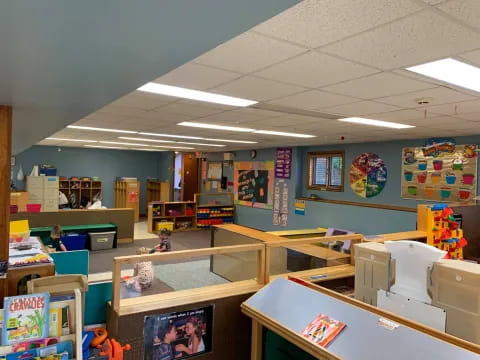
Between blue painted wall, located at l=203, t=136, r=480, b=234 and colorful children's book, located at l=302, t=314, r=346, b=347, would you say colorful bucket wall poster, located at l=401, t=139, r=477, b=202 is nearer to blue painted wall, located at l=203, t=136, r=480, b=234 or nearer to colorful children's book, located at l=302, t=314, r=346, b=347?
blue painted wall, located at l=203, t=136, r=480, b=234

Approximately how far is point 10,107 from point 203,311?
1.83m

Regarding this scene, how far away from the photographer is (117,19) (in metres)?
1.00

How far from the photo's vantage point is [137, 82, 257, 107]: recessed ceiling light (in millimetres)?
3086

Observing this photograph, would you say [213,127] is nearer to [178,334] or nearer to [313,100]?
[313,100]

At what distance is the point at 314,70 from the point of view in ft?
8.01

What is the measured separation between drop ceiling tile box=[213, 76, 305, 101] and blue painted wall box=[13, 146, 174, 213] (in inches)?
373

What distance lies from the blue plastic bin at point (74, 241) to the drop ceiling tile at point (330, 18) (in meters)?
6.42

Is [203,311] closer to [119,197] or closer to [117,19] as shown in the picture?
[117,19]

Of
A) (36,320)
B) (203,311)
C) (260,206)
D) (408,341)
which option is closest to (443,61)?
(408,341)

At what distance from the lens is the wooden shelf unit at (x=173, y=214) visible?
31.0 feet

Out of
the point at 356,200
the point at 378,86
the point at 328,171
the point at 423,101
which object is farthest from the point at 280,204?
the point at 378,86

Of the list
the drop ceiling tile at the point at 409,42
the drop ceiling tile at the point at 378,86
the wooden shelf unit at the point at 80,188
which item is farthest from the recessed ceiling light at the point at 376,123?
the wooden shelf unit at the point at 80,188

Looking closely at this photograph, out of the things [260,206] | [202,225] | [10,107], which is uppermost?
[10,107]

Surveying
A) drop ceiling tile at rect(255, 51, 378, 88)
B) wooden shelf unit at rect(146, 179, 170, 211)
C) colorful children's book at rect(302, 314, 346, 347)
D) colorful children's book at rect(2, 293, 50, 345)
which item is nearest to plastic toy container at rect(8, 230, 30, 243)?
colorful children's book at rect(2, 293, 50, 345)
